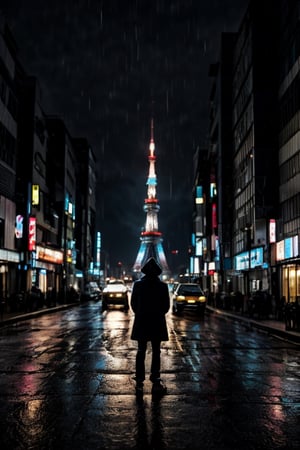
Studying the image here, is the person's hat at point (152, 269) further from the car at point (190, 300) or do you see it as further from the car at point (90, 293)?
the car at point (90, 293)

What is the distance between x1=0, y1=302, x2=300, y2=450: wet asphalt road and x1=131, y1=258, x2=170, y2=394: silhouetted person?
35cm

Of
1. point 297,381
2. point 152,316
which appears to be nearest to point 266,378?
point 297,381

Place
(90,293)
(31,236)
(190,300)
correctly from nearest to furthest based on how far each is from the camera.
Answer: (190,300) → (31,236) → (90,293)

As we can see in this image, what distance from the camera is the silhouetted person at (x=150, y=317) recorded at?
9.98 metres

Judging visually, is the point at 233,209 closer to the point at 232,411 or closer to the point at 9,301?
the point at 9,301

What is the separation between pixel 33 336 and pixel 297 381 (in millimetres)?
12210

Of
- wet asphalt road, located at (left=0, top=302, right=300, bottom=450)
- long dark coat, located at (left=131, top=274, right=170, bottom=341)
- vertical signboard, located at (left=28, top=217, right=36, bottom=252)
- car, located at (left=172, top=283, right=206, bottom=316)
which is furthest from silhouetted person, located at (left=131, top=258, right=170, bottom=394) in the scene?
vertical signboard, located at (left=28, top=217, right=36, bottom=252)

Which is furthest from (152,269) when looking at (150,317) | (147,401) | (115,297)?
(115,297)

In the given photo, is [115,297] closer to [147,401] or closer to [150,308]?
[150,308]

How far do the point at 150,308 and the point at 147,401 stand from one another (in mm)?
1840

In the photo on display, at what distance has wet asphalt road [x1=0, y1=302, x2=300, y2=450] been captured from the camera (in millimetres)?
6570

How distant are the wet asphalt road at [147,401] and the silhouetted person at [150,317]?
35 centimetres

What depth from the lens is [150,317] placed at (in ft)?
33.0

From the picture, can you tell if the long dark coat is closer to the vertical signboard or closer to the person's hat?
the person's hat
